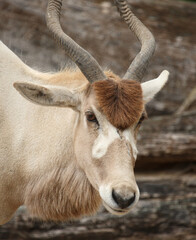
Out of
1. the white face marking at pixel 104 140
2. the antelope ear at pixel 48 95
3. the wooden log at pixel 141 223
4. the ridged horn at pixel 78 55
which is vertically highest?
the ridged horn at pixel 78 55

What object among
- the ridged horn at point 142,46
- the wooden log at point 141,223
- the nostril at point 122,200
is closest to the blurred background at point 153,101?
the wooden log at point 141,223

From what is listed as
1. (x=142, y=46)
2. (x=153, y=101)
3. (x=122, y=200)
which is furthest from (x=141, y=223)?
(x=122, y=200)

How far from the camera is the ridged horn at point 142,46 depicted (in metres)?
5.18

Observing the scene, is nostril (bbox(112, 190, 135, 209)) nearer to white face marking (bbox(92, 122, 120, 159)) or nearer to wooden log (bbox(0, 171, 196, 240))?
white face marking (bbox(92, 122, 120, 159))

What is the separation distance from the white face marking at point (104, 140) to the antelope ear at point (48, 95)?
531 mm

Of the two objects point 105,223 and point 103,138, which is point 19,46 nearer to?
point 105,223

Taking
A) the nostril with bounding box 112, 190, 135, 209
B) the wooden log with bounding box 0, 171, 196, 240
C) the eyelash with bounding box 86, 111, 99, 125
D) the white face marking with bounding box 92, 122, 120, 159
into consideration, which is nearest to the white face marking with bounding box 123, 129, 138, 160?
the white face marking with bounding box 92, 122, 120, 159

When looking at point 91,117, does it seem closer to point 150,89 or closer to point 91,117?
point 91,117

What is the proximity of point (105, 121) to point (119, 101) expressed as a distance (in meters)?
0.26

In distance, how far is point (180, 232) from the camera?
337 inches

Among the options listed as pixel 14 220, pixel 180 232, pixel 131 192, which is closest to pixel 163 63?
pixel 180 232

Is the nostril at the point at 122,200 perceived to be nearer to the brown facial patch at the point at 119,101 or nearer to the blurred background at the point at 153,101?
the brown facial patch at the point at 119,101

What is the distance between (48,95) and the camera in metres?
4.79

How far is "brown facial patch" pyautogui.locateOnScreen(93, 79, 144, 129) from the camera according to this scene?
460 centimetres
